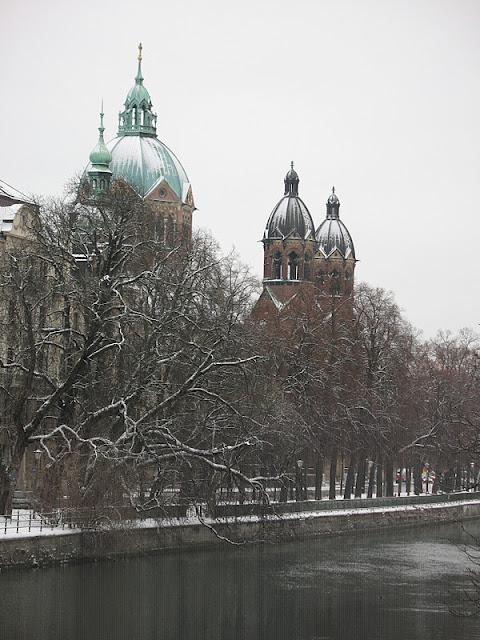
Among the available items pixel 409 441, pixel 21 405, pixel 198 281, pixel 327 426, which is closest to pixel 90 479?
pixel 21 405

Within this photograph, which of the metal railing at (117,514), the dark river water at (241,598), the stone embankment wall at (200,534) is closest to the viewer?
the dark river water at (241,598)

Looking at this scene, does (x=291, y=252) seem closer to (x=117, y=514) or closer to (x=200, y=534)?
(x=200, y=534)

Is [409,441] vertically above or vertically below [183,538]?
above

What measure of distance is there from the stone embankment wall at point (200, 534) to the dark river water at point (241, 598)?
745mm

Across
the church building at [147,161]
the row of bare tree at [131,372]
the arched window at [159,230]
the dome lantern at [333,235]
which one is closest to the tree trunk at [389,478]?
the row of bare tree at [131,372]

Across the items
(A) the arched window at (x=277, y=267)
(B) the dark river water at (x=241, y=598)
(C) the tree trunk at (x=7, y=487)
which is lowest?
(B) the dark river water at (x=241, y=598)

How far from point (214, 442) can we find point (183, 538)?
406cm

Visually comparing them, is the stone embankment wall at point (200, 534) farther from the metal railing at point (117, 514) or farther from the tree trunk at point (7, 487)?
the tree trunk at point (7, 487)

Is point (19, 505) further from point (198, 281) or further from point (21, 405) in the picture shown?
point (198, 281)

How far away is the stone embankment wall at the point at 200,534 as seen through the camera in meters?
53.3

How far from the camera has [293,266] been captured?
147 metres

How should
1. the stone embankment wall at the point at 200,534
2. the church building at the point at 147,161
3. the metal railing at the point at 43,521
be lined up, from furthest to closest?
the church building at the point at 147,161
the metal railing at the point at 43,521
the stone embankment wall at the point at 200,534

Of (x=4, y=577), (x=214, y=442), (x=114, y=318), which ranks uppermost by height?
(x=114, y=318)

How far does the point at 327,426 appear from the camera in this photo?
78.5 m
